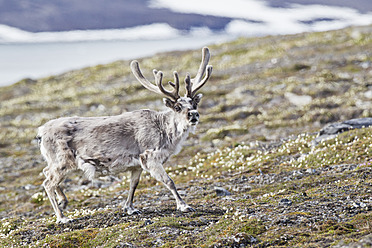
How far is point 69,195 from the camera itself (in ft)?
58.3

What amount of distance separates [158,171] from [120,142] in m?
1.49

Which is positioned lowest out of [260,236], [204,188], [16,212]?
[16,212]

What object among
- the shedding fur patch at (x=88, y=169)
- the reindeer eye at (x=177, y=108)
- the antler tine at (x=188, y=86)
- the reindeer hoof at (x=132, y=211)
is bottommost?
the reindeer hoof at (x=132, y=211)

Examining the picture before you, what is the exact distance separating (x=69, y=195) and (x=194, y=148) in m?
8.72

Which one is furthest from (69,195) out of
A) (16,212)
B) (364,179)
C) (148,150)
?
(364,179)

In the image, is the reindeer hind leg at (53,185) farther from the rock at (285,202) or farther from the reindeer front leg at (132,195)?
the rock at (285,202)

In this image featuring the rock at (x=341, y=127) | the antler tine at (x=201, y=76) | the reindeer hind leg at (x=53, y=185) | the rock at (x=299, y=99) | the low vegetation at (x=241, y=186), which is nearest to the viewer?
the low vegetation at (x=241, y=186)

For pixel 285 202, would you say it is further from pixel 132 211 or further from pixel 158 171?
pixel 132 211

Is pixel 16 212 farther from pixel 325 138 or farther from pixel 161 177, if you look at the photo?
pixel 325 138

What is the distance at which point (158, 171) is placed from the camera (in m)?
11.4

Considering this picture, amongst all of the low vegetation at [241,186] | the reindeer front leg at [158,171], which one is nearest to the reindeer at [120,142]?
the reindeer front leg at [158,171]

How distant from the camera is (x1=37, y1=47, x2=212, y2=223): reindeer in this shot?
11688 mm

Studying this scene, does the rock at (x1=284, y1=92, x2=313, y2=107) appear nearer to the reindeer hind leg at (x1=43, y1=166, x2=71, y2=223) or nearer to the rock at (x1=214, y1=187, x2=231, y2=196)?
the rock at (x1=214, y1=187, x2=231, y2=196)

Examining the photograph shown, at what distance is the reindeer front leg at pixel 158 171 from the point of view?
447 inches
